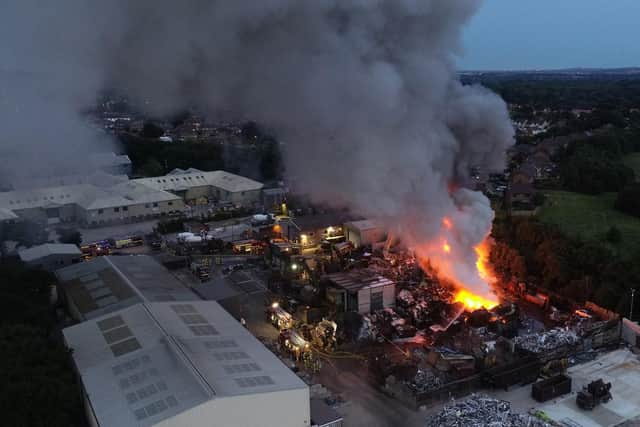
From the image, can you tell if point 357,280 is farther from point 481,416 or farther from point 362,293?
point 481,416

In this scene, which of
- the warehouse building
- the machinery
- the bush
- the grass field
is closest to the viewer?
the machinery

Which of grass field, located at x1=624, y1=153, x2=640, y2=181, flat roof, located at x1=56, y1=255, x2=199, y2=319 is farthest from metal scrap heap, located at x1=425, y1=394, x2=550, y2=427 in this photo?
grass field, located at x1=624, y1=153, x2=640, y2=181

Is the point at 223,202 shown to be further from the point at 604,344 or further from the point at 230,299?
the point at 604,344

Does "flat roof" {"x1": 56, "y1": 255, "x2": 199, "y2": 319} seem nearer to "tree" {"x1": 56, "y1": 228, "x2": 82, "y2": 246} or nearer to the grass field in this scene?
"tree" {"x1": 56, "y1": 228, "x2": 82, "y2": 246}

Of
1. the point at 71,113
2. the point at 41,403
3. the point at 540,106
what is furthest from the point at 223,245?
the point at 540,106

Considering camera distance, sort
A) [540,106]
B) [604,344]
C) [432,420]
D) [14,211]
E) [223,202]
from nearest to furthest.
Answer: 1. [432,420]
2. [604,344]
3. [14,211]
4. [223,202]
5. [540,106]

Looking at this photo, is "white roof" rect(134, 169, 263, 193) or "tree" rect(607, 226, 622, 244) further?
"white roof" rect(134, 169, 263, 193)

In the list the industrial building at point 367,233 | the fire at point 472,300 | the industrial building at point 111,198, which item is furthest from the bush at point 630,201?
the industrial building at point 111,198

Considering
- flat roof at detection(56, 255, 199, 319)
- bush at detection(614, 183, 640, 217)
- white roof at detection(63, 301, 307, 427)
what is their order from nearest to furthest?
white roof at detection(63, 301, 307, 427)
flat roof at detection(56, 255, 199, 319)
bush at detection(614, 183, 640, 217)
